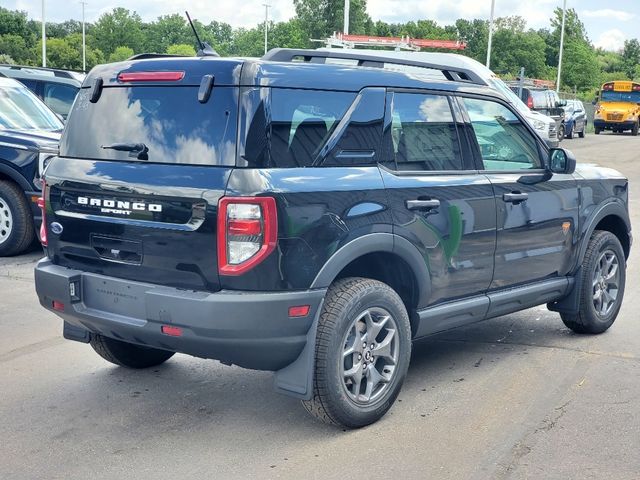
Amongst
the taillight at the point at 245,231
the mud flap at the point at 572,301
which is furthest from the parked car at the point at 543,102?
the taillight at the point at 245,231

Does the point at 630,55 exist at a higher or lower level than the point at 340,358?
higher

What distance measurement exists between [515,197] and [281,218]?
2.05 metres

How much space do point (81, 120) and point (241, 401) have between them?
1798mm

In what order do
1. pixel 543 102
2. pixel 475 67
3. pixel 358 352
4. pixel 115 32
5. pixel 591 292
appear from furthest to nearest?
1. pixel 115 32
2. pixel 543 102
3. pixel 475 67
4. pixel 591 292
5. pixel 358 352

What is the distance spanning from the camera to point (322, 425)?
4734 mm

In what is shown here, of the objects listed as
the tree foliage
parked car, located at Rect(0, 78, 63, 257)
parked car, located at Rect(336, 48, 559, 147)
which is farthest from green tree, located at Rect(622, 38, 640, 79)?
parked car, located at Rect(0, 78, 63, 257)

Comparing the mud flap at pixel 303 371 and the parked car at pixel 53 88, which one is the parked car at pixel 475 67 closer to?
the mud flap at pixel 303 371

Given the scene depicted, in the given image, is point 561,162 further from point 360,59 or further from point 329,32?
point 329,32

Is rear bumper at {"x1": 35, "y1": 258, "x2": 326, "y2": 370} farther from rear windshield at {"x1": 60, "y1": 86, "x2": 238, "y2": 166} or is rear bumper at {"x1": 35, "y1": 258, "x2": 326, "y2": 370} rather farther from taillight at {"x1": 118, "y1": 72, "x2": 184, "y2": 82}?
taillight at {"x1": 118, "y1": 72, "x2": 184, "y2": 82}

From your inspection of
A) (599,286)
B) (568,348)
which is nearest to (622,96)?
(599,286)

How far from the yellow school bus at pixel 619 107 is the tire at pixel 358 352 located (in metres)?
43.0

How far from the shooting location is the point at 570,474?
161 inches

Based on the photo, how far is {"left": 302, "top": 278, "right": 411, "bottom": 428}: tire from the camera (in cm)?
438

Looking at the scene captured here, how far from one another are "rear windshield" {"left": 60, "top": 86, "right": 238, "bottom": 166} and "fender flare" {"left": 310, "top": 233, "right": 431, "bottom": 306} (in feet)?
2.30
